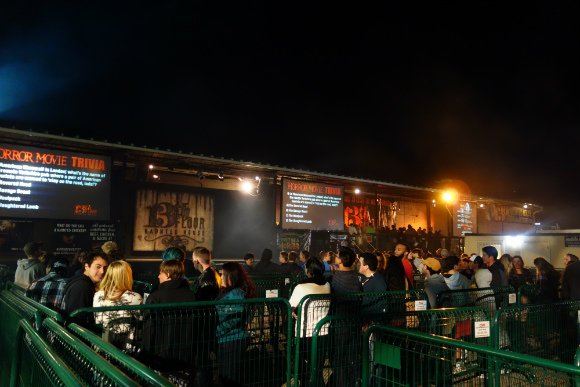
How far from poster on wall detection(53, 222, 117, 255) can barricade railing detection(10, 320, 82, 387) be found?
31.3 feet

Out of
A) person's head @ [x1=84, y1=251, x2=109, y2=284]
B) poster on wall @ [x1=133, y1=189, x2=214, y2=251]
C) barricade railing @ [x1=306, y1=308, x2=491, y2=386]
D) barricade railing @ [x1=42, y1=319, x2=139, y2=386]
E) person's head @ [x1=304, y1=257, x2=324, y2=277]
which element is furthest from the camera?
poster on wall @ [x1=133, y1=189, x2=214, y2=251]

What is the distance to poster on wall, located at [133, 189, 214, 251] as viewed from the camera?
15.4 metres

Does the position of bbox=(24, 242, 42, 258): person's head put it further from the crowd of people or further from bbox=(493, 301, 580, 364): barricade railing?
bbox=(493, 301, 580, 364): barricade railing

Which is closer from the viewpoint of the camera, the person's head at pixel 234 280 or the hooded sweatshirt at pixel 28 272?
the person's head at pixel 234 280

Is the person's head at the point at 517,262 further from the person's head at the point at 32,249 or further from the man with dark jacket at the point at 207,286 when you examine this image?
the person's head at the point at 32,249

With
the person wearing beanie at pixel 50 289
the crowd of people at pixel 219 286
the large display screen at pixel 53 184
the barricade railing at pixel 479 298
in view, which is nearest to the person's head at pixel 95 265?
the crowd of people at pixel 219 286

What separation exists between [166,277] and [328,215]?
44.6ft

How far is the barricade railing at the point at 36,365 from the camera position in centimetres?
193

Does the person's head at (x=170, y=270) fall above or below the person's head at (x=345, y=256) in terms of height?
below

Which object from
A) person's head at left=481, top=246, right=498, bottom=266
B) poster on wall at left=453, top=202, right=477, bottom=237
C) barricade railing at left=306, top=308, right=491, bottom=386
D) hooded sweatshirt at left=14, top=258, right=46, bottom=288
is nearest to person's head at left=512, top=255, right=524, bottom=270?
person's head at left=481, top=246, right=498, bottom=266

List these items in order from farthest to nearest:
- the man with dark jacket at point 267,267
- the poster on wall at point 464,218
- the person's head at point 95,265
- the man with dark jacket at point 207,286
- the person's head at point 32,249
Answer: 1. the poster on wall at point 464,218
2. the man with dark jacket at point 267,267
3. the person's head at point 32,249
4. the man with dark jacket at point 207,286
5. the person's head at point 95,265

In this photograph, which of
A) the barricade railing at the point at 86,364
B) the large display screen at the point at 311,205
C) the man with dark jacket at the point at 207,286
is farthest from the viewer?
the large display screen at the point at 311,205

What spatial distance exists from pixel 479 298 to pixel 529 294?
1858 millimetres

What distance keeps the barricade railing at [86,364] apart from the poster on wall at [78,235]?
10.7 meters
